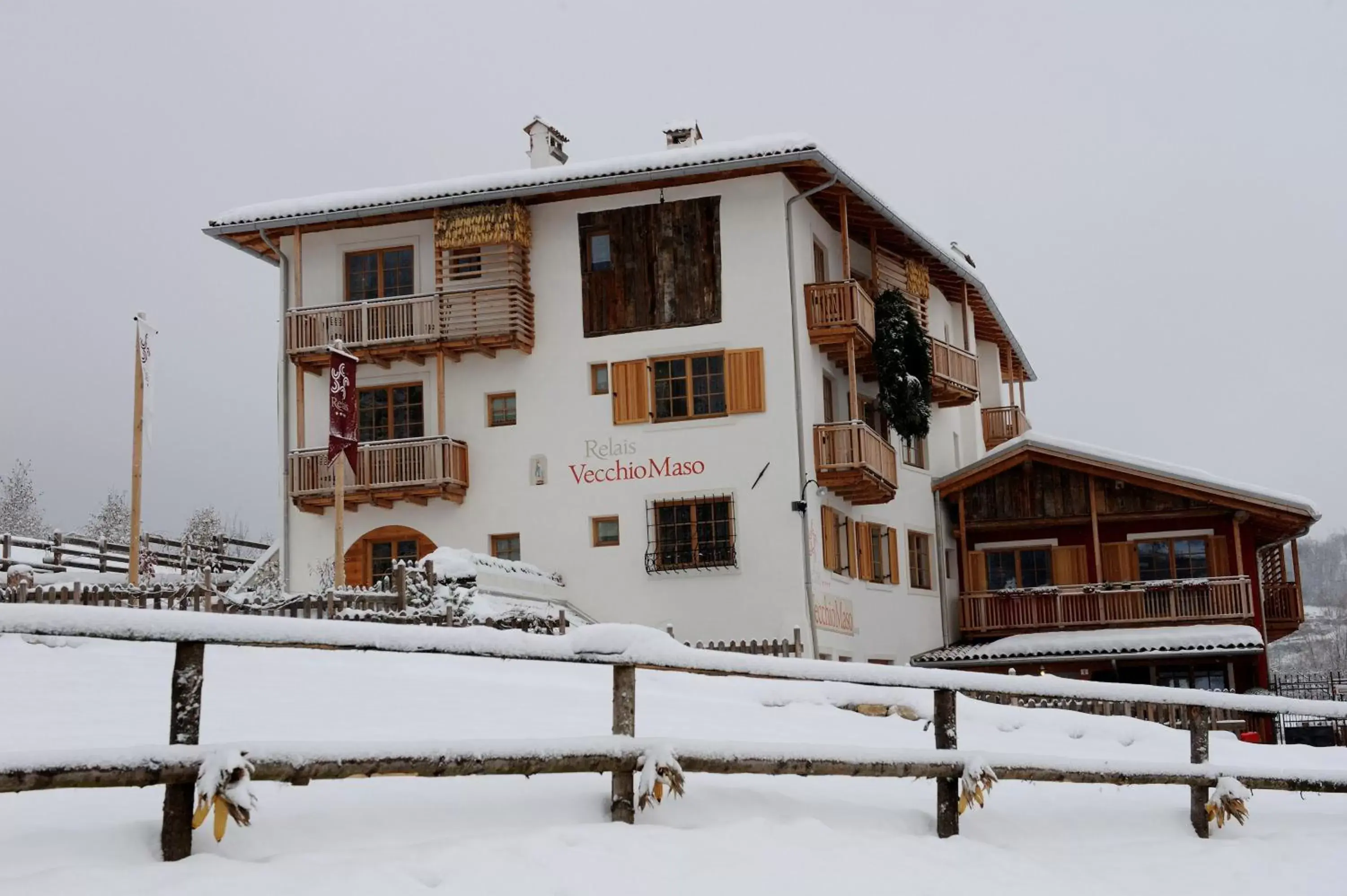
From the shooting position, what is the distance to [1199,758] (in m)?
9.99

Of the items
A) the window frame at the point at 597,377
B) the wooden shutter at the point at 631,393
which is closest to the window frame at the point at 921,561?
the wooden shutter at the point at 631,393

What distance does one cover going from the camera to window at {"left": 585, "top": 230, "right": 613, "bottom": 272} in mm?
30172

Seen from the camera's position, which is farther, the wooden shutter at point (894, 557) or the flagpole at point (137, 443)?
the wooden shutter at point (894, 557)

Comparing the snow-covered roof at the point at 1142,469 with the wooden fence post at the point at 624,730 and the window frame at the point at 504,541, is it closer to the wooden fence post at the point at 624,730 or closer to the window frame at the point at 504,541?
the window frame at the point at 504,541

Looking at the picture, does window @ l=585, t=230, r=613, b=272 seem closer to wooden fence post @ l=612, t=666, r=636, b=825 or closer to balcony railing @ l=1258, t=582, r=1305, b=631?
balcony railing @ l=1258, t=582, r=1305, b=631

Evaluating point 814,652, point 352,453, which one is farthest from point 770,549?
point 352,453

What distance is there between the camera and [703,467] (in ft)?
95.0

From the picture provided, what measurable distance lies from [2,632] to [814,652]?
22646mm

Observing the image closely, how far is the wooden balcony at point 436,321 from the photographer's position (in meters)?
29.7

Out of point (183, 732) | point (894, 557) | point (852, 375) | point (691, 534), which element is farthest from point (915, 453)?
point (183, 732)

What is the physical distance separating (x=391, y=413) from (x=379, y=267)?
304cm

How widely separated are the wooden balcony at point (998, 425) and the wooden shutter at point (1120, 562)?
24.3ft

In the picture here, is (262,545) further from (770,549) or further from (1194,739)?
(1194,739)

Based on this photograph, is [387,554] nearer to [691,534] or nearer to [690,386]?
[691,534]
